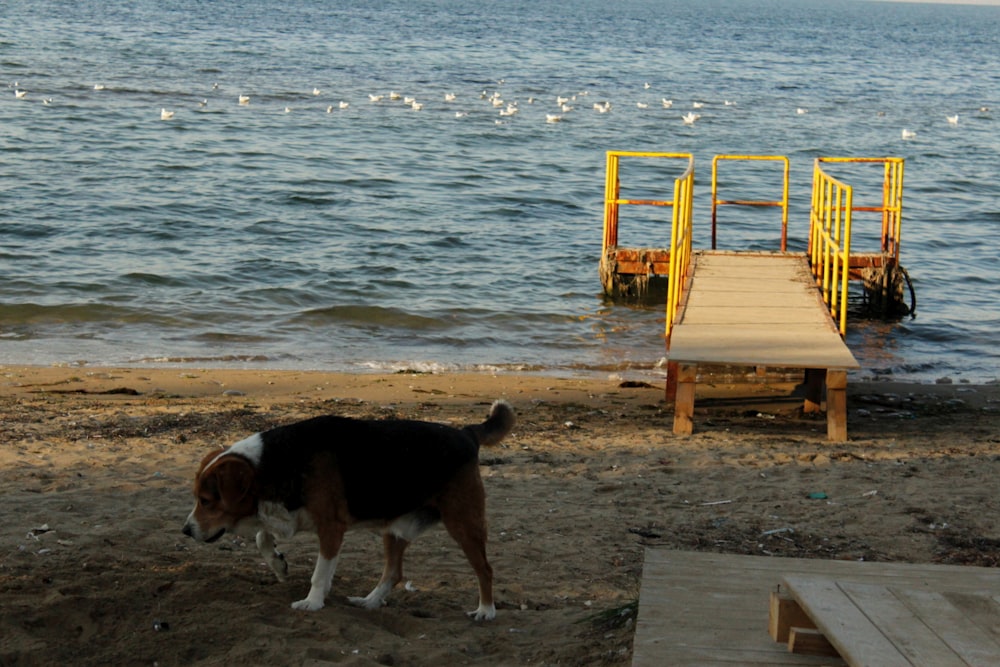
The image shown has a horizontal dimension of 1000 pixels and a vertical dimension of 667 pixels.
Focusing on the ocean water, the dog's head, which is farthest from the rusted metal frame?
the dog's head

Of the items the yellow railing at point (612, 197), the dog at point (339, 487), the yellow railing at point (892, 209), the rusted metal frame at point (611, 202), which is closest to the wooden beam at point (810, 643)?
the dog at point (339, 487)

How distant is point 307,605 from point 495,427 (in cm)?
114

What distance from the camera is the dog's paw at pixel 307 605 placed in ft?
17.3

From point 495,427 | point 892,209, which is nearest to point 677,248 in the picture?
point 892,209

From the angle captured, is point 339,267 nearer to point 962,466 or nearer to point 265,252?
point 265,252

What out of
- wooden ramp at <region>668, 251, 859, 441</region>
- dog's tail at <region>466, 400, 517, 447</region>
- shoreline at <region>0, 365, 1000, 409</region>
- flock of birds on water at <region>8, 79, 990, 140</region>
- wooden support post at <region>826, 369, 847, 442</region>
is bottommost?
shoreline at <region>0, 365, 1000, 409</region>

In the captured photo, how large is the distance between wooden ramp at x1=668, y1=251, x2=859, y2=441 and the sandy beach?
39 centimetres

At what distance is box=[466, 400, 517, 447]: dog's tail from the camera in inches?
217

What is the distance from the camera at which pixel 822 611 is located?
3938mm

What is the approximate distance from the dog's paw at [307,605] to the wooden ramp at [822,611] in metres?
1.44

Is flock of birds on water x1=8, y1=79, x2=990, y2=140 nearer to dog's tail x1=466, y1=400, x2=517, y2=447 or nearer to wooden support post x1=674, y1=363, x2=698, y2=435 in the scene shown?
wooden support post x1=674, y1=363, x2=698, y2=435

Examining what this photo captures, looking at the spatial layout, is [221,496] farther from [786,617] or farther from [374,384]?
[374,384]

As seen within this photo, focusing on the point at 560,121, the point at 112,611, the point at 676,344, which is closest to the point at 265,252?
the point at 676,344

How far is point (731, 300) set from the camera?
11719mm
